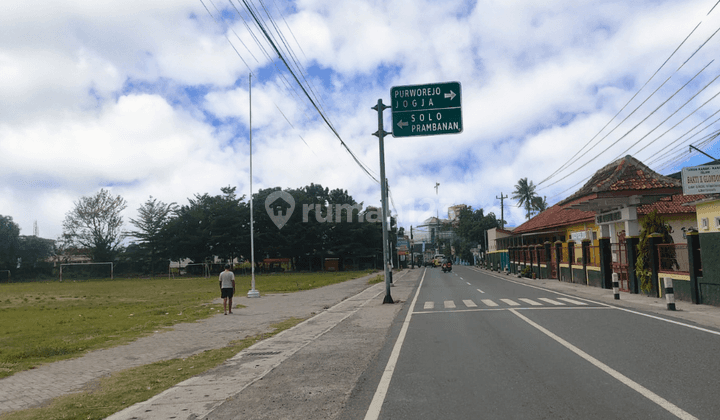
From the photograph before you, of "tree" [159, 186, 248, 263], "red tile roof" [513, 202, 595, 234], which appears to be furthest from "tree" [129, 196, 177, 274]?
"red tile roof" [513, 202, 595, 234]

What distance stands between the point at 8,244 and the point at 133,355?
3241 inches

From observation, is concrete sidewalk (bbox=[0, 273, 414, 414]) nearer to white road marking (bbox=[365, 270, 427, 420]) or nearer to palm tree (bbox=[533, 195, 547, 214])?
white road marking (bbox=[365, 270, 427, 420])

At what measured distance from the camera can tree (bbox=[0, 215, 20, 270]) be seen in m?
73.5

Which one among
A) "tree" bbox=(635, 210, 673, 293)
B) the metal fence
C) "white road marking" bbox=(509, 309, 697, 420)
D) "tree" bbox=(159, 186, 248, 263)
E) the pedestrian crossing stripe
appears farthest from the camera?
"tree" bbox=(159, 186, 248, 263)

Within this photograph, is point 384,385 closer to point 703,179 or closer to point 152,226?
point 703,179

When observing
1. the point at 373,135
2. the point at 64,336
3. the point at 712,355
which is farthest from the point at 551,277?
the point at 64,336

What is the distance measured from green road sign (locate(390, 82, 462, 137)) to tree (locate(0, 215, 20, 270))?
8007cm

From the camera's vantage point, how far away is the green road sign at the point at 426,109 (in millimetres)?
15727

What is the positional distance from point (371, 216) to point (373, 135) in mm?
65787

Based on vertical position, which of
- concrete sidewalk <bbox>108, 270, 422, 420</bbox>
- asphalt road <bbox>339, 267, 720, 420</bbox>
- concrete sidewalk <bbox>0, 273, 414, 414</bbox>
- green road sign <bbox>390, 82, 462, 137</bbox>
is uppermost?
green road sign <bbox>390, 82, 462, 137</bbox>

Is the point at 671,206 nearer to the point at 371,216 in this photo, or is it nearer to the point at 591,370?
the point at 591,370

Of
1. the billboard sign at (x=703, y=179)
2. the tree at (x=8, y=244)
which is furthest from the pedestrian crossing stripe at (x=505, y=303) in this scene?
the tree at (x=8, y=244)

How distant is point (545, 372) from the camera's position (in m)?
6.84

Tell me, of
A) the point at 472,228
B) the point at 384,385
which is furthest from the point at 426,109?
the point at 472,228
